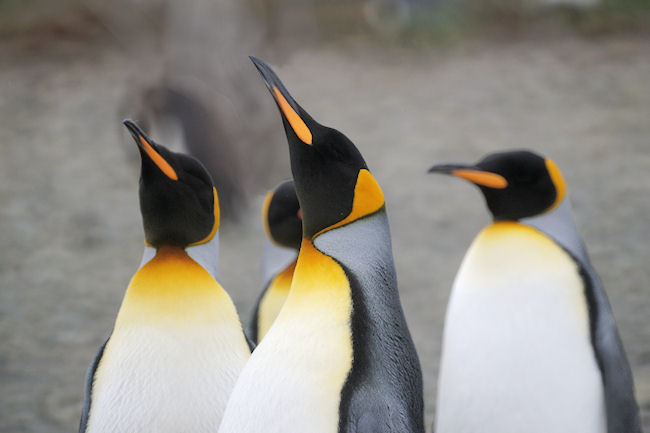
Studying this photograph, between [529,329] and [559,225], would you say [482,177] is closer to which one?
[559,225]

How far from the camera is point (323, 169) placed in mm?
1180

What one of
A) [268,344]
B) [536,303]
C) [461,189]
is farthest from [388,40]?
[268,344]

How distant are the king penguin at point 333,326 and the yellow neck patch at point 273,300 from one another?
691 mm

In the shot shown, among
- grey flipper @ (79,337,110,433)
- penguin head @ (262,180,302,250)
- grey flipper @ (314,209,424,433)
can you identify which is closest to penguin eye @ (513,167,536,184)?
penguin head @ (262,180,302,250)

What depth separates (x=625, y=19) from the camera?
9.02 m

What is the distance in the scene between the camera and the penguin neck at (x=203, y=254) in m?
1.50

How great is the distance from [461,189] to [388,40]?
453cm

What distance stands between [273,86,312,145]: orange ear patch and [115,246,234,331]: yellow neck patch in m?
0.42

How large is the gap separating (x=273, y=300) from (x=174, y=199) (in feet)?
1.84

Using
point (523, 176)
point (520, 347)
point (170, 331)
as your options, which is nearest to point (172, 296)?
point (170, 331)

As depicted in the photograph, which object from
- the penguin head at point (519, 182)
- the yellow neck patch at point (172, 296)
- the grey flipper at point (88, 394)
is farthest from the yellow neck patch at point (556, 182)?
the grey flipper at point (88, 394)

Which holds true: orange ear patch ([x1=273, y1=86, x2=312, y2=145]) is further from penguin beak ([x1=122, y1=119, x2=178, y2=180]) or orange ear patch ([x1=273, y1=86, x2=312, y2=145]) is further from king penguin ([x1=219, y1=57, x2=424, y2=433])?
penguin beak ([x1=122, y1=119, x2=178, y2=180])

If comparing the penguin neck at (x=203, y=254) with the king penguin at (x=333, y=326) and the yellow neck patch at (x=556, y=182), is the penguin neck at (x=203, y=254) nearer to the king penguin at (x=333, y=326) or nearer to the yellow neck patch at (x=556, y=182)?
the king penguin at (x=333, y=326)

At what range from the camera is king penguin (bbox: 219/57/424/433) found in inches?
43.8
